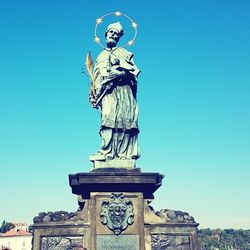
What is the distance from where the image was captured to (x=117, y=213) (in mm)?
10430

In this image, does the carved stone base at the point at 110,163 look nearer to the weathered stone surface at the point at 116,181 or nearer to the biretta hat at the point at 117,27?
the weathered stone surface at the point at 116,181

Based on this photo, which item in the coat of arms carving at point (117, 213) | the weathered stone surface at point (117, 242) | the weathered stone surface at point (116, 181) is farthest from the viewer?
the weathered stone surface at point (116, 181)

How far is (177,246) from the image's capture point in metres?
10.5

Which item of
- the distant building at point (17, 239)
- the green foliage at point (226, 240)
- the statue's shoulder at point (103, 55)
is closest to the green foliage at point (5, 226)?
the distant building at point (17, 239)

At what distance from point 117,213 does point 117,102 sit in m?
3.26

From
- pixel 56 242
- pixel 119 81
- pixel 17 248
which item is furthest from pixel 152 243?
pixel 17 248

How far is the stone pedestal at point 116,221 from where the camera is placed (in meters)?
10.2

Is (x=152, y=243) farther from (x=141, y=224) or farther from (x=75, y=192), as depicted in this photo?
(x=75, y=192)

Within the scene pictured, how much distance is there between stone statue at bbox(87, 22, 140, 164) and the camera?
38.2 feet

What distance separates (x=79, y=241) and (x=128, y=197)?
1.62 metres

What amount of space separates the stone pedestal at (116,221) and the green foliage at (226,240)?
79747mm

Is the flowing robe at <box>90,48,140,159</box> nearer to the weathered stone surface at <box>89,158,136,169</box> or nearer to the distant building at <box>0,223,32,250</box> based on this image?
the weathered stone surface at <box>89,158,136,169</box>

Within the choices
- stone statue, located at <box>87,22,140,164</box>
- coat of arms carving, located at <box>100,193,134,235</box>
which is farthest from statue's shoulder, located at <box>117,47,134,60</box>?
coat of arms carving, located at <box>100,193,134,235</box>

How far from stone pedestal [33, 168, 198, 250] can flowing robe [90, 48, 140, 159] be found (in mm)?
1022
